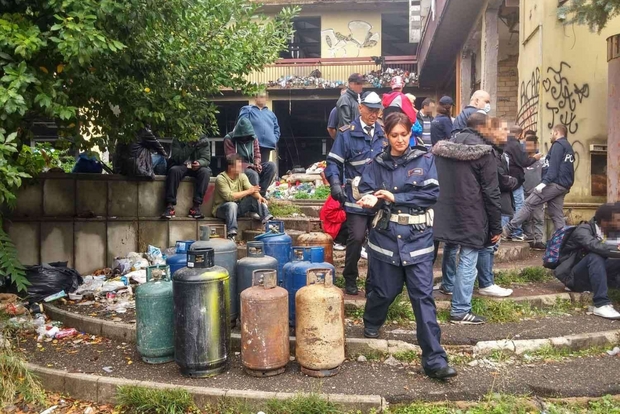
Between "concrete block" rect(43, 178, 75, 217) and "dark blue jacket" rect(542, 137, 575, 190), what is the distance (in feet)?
22.7

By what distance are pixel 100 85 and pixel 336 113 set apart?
2936mm

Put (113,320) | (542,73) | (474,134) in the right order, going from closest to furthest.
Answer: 1. (474,134)
2. (113,320)
3. (542,73)

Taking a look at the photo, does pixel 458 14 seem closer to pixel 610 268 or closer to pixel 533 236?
pixel 533 236

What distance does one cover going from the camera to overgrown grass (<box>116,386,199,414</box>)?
3.73m

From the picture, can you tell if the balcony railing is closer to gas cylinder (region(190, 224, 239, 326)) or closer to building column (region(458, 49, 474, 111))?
building column (region(458, 49, 474, 111))

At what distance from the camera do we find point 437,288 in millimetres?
5988

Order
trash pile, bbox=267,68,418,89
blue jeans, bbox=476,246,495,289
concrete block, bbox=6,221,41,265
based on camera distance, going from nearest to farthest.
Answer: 1. blue jeans, bbox=476,246,495,289
2. concrete block, bbox=6,221,41,265
3. trash pile, bbox=267,68,418,89

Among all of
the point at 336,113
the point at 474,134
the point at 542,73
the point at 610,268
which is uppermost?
the point at 542,73

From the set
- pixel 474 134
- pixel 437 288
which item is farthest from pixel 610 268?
pixel 474 134

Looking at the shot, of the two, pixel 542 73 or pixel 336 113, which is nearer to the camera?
pixel 336 113

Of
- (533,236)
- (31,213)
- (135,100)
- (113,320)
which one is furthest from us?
(533,236)

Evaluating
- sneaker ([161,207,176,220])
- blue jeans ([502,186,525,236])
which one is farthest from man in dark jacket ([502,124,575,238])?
sneaker ([161,207,176,220])

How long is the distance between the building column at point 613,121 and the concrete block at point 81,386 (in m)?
7.18

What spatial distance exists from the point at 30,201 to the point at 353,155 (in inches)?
189
